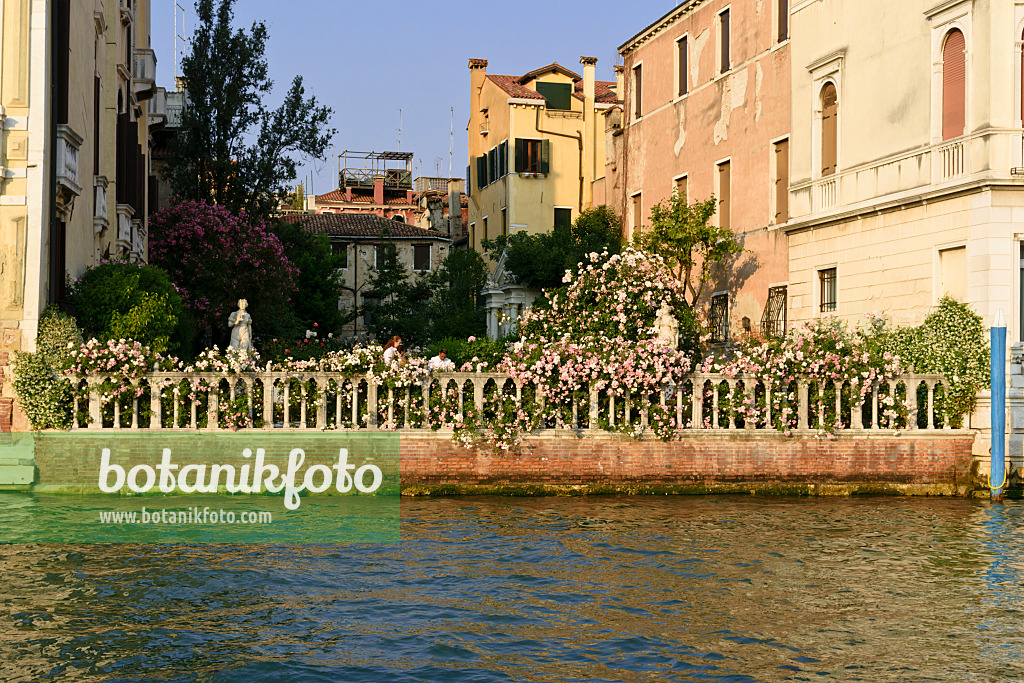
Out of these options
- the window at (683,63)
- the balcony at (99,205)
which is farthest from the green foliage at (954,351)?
the balcony at (99,205)

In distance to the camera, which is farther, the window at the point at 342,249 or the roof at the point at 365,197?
the roof at the point at 365,197

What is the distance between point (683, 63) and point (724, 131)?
292cm

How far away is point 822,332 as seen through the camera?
16156 millimetres

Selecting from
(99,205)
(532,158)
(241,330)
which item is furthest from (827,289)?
(532,158)

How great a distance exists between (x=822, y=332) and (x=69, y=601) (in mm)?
11052

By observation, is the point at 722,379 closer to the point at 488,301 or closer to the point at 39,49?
the point at 39,49

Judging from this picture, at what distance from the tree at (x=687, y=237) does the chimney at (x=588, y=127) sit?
37.9ft

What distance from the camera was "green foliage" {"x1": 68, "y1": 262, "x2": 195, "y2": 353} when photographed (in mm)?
15555

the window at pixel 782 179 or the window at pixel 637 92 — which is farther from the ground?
the window at pixel 637 92

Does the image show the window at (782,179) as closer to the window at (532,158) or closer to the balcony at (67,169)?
the balcony at (67,169)

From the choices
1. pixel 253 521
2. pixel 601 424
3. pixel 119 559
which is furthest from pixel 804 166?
pixel 119 559

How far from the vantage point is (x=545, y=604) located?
9.53m

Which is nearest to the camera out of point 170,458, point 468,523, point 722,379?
point 468,523

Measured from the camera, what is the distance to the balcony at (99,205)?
18.3 metres
